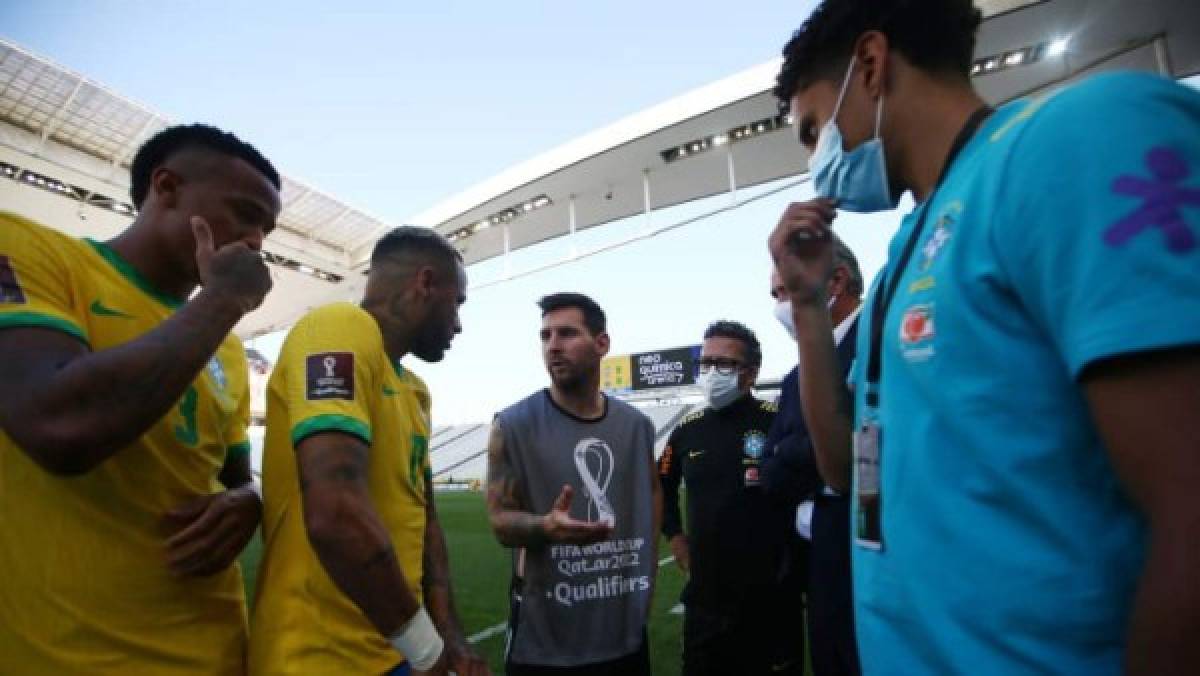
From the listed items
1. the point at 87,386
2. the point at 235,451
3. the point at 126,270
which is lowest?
the point at 235,451

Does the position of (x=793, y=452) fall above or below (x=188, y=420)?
below

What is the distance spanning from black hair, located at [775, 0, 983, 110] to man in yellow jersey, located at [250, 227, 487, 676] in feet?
4.84

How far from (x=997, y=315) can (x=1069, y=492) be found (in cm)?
23

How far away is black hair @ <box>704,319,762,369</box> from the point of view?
4.45m

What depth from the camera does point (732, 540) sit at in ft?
11.9

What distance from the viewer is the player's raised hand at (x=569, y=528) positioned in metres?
2.62

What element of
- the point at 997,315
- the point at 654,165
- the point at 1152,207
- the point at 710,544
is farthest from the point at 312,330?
the point at 654,165

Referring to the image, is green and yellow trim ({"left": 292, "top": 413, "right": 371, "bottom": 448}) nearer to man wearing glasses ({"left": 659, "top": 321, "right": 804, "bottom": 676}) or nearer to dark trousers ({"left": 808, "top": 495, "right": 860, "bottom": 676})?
dark trousers ({"left": 808, "top": 495, "right": 860, "bottom": 676})

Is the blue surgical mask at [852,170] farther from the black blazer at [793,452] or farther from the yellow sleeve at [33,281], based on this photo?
the yellow sleeve at [33,281]

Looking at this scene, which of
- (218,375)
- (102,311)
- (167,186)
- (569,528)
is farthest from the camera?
(569,528)

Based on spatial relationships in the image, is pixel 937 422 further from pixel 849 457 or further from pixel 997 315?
pixel 849 457

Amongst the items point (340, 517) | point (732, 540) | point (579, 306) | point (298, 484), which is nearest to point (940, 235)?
point (340, 517)

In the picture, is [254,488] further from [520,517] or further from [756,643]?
[756,643]

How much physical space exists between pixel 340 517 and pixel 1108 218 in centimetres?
161
